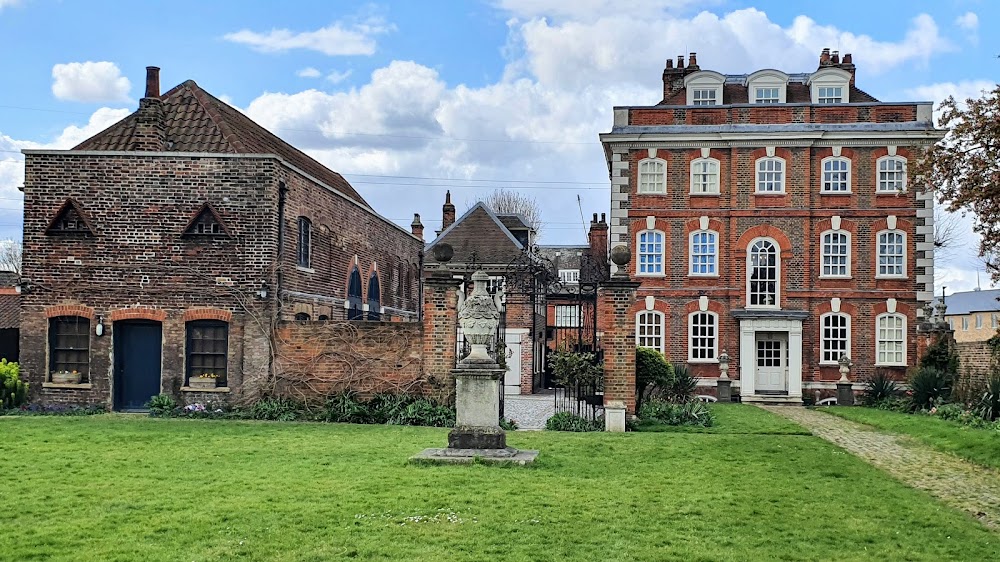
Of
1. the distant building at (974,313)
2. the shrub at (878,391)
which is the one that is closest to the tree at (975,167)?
the shrub at (878,391)

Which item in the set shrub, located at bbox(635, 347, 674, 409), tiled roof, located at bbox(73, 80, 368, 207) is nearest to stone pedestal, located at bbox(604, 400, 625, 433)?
shrub, located at bbox(635, 347, 674, 409)

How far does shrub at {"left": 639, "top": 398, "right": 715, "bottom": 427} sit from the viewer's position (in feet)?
63.4

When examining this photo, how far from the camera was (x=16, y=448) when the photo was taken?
46.0 feet

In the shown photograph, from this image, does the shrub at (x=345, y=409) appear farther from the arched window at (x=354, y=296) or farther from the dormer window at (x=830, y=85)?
the dormer window at (x=830, y=85)

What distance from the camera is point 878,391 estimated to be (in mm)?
27531

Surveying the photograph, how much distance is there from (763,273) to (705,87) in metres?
6.33

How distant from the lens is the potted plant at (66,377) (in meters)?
20.7

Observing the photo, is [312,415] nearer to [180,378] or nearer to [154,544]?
[180,378]

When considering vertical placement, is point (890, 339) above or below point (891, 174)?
below

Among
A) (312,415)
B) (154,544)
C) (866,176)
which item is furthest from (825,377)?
(154,544)

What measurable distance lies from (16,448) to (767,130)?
74.1 feet

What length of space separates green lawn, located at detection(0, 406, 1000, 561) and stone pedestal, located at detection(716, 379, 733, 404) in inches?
514

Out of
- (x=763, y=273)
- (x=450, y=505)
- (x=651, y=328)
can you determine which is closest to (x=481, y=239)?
(x=651, y=328)

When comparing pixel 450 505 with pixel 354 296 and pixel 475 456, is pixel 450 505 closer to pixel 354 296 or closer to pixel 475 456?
pixel 475 456
